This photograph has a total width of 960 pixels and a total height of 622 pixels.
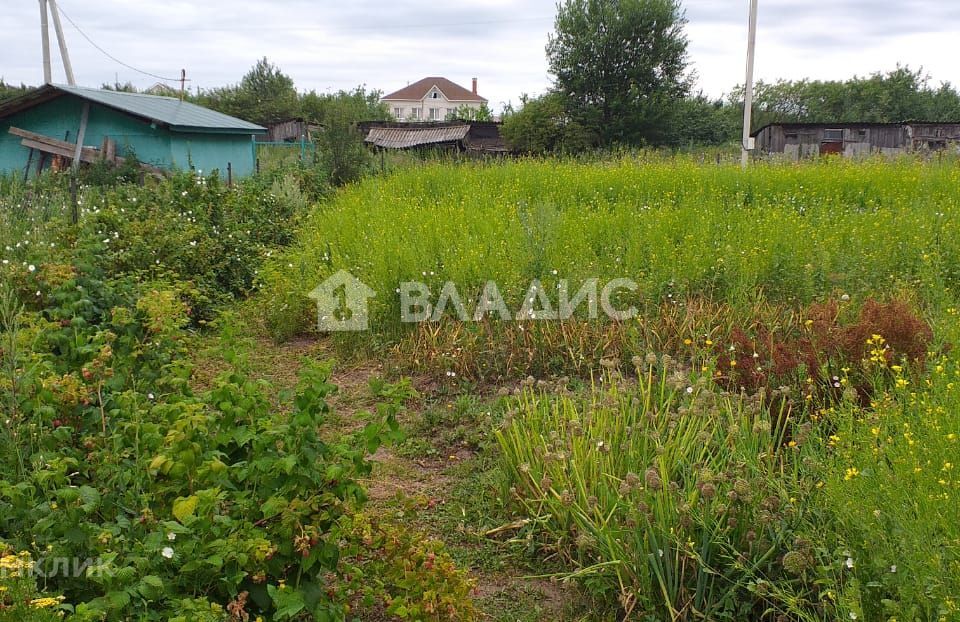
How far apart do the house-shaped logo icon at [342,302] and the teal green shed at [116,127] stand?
927 centimetres

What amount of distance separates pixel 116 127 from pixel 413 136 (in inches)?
508

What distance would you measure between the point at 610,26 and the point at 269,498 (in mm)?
36115

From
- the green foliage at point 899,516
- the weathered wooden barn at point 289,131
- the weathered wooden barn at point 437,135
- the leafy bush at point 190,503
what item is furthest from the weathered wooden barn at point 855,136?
the leafy bush at point 190,503

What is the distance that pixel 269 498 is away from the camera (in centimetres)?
251

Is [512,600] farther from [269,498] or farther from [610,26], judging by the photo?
[610,26]

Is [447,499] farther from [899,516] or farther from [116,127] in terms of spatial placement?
[116,127]

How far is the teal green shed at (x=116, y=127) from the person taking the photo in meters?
15.0

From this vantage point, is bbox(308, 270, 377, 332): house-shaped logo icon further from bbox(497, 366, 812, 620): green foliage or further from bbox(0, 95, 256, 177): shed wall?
bbox(0, 95, 256, 177): shed wall

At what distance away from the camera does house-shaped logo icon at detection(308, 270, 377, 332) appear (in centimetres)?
655

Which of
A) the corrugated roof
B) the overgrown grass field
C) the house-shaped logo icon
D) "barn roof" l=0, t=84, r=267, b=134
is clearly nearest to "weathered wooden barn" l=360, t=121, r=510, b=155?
the corrugated roof

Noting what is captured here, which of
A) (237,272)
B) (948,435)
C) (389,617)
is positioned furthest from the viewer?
(237,272)

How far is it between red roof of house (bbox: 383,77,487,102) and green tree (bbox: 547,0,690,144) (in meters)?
42.8

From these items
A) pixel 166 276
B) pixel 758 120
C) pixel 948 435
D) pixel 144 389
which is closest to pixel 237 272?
pixel 166 276

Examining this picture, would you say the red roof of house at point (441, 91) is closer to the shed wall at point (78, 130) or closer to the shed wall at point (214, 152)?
the shed wall at point (214, 152)
